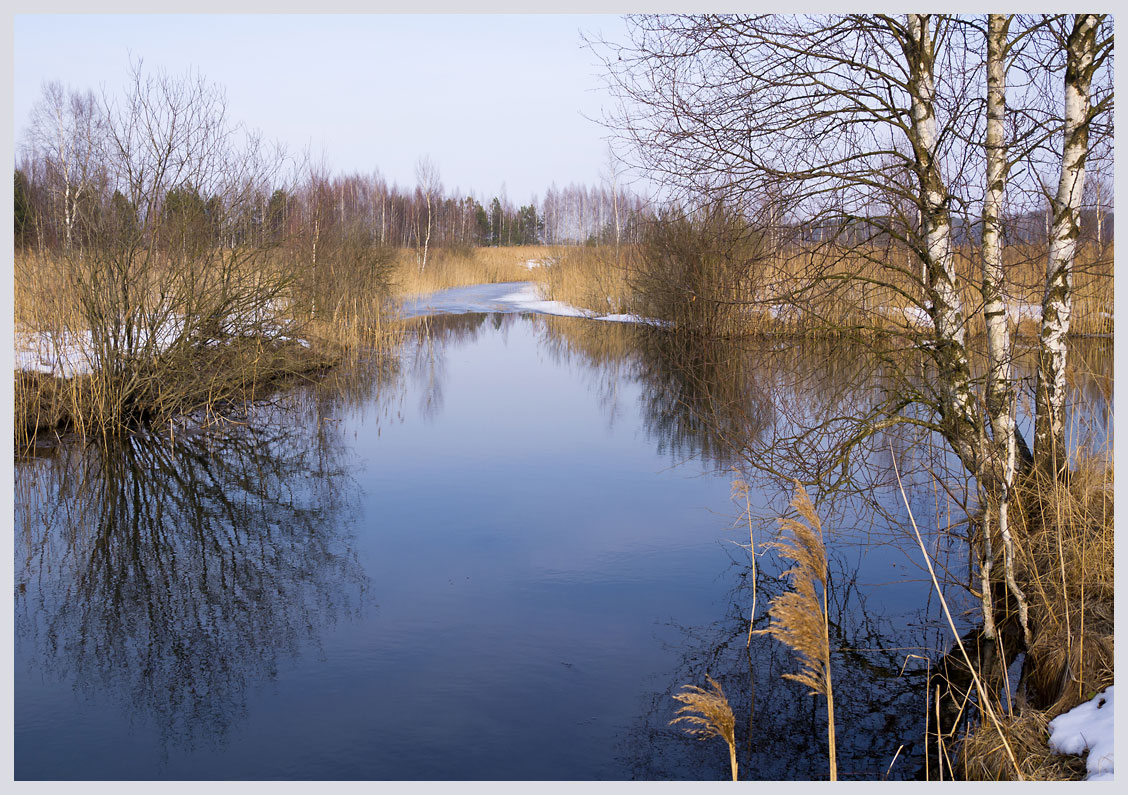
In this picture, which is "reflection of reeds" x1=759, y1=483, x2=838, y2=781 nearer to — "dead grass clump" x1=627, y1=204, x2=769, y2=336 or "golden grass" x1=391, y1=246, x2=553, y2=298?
"dead grass clump" x1=627, y1=204, x2=769, y2=336

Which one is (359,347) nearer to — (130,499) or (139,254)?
(139,254)

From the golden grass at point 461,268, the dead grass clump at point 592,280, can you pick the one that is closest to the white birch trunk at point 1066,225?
the dead grass clump at point 592,280

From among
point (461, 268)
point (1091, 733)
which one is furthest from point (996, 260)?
point (461, 268)

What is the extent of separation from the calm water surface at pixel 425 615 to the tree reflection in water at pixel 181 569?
0.02 meters

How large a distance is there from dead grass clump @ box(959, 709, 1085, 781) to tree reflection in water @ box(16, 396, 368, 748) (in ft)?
10.6

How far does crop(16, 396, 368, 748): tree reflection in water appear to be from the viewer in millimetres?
4516

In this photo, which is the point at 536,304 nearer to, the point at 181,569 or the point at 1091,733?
the point at 181,569

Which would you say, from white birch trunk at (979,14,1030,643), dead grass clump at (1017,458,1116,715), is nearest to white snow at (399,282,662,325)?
white birch trunk at (979,14,1030,643)

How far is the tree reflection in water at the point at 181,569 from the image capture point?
4516mm

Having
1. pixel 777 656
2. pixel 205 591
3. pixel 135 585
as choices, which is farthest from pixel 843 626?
pixel 135 585

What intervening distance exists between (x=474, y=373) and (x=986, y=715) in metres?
11.9

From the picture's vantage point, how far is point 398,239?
146 ft

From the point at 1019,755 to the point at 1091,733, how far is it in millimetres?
281

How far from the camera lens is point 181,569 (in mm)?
6016
